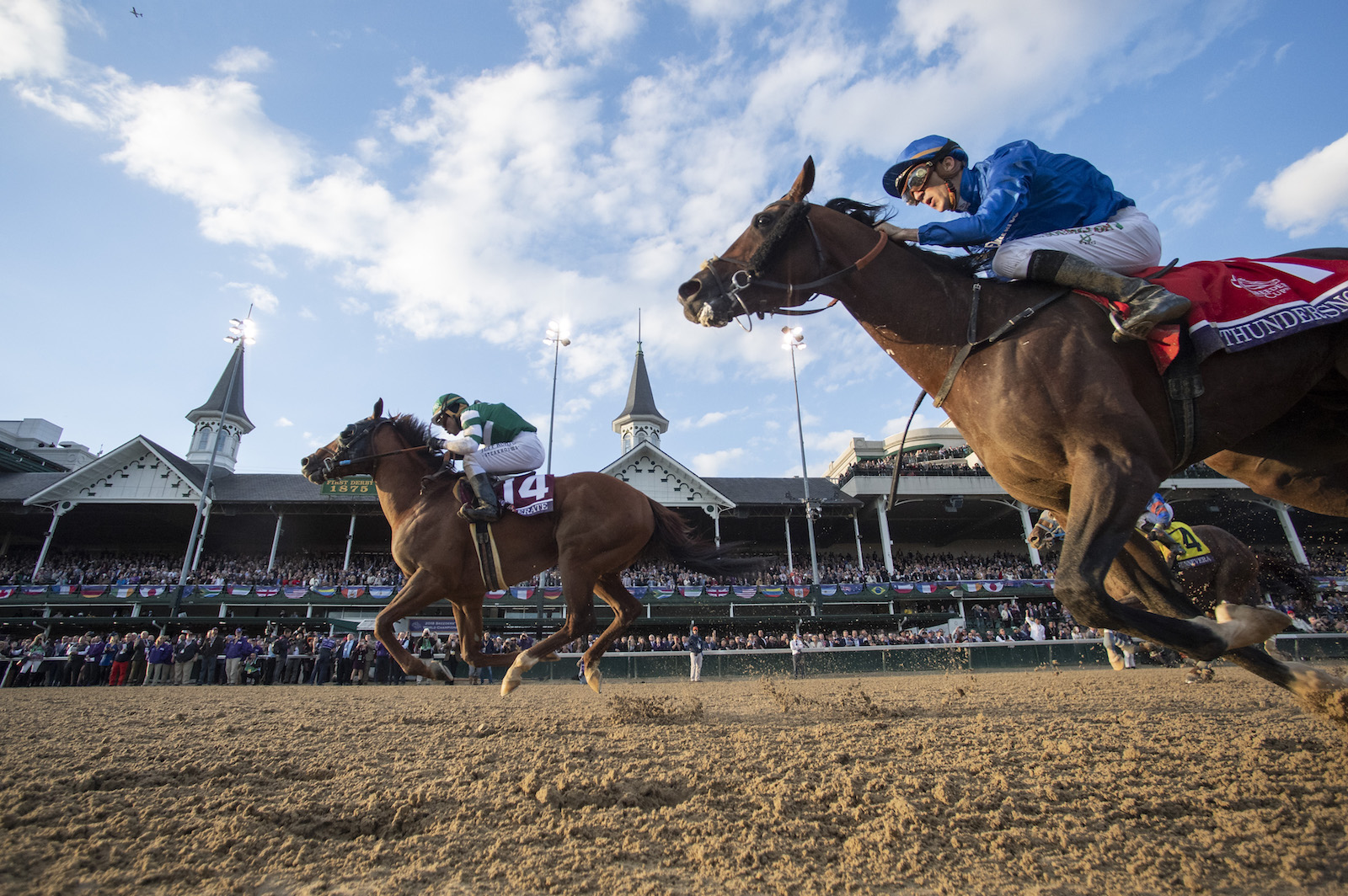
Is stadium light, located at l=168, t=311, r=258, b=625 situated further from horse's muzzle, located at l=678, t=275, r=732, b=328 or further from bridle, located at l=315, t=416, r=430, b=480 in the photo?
horse's muzzle, located at l=678, t=275, r=732, b=328

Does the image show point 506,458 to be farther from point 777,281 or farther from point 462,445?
point 777,281

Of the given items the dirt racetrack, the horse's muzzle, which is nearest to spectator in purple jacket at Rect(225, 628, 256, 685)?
the dirt racetrack

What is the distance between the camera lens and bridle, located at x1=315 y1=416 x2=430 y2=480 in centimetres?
750

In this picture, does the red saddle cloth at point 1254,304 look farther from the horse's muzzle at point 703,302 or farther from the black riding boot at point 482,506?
the black riding boot at point 482,506

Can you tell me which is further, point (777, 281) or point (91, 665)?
point (91, 665)

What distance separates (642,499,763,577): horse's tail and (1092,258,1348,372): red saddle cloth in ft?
16.1

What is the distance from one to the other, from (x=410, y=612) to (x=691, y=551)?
117 inches

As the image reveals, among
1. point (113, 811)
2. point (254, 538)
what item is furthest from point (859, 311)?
→ point (254, 538)

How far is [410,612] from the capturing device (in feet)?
20.8

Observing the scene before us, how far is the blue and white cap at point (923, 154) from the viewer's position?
3.87 metres

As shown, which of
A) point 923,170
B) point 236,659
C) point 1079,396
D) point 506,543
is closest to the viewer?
point 1079,396

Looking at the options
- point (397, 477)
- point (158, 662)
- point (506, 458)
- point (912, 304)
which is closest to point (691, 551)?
point (506, 458)

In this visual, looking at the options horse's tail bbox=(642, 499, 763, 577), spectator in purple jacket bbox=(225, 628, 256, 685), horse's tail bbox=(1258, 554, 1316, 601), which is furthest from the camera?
spectator in purple jacket bbox=(225, 628, 256, 685)

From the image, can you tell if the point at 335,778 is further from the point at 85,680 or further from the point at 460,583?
the point at 85,680
